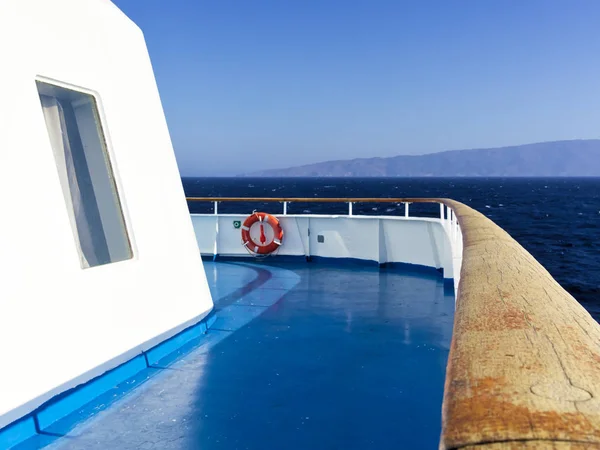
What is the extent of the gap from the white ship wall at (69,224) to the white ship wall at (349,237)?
3.79 meters

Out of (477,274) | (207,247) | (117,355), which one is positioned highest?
(477,274)

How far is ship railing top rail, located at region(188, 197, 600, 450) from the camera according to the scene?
417 millimetres

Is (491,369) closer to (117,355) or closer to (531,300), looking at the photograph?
(531,300)

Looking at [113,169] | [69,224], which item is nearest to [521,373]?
[69,224]

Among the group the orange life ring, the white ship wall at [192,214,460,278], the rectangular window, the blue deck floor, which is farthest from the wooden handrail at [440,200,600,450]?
the orange life ring

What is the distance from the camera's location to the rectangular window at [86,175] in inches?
114

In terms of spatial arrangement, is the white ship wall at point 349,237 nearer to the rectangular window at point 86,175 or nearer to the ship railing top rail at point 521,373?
the rectangular window at point 86,175

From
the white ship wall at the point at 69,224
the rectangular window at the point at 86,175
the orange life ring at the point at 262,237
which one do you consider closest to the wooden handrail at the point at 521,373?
the white ship wall at the point at 69,224

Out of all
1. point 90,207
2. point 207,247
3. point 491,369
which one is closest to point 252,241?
point 207,247

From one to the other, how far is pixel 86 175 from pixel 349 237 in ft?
15.8

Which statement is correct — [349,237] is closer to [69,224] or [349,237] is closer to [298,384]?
[298,384]

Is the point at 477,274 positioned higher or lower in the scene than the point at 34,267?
higher

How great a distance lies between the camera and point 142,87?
142 inches

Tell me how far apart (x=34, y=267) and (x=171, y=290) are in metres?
1.22
